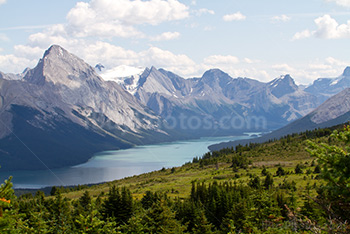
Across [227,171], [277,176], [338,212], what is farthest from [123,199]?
[227,171]

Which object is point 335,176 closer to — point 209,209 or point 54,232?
point 54,232

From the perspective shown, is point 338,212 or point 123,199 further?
point 123,199

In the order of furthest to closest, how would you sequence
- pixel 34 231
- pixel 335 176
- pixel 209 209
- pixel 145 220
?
1. pixel 209 209
2. pixel 145 220
3. pixel 34 231
4. pixel 335 176

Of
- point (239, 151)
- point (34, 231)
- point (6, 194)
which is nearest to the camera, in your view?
point (6, 194)

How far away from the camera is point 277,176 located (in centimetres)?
10319

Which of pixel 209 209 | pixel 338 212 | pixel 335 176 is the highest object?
pixel 335 176

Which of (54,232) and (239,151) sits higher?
(239,151)

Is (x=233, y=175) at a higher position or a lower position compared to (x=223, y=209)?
higher

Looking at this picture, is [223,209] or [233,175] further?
[233,175]

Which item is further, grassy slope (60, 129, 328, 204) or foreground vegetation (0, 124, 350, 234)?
grassy slope (60, 129, 328, 204)

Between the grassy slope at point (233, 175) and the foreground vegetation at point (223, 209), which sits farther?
the grassy slope at point (233, 175)

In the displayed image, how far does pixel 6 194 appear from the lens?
19359 mm

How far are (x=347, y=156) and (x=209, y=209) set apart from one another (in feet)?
180

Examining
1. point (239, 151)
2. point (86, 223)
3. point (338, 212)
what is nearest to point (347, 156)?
point (338, 212)
